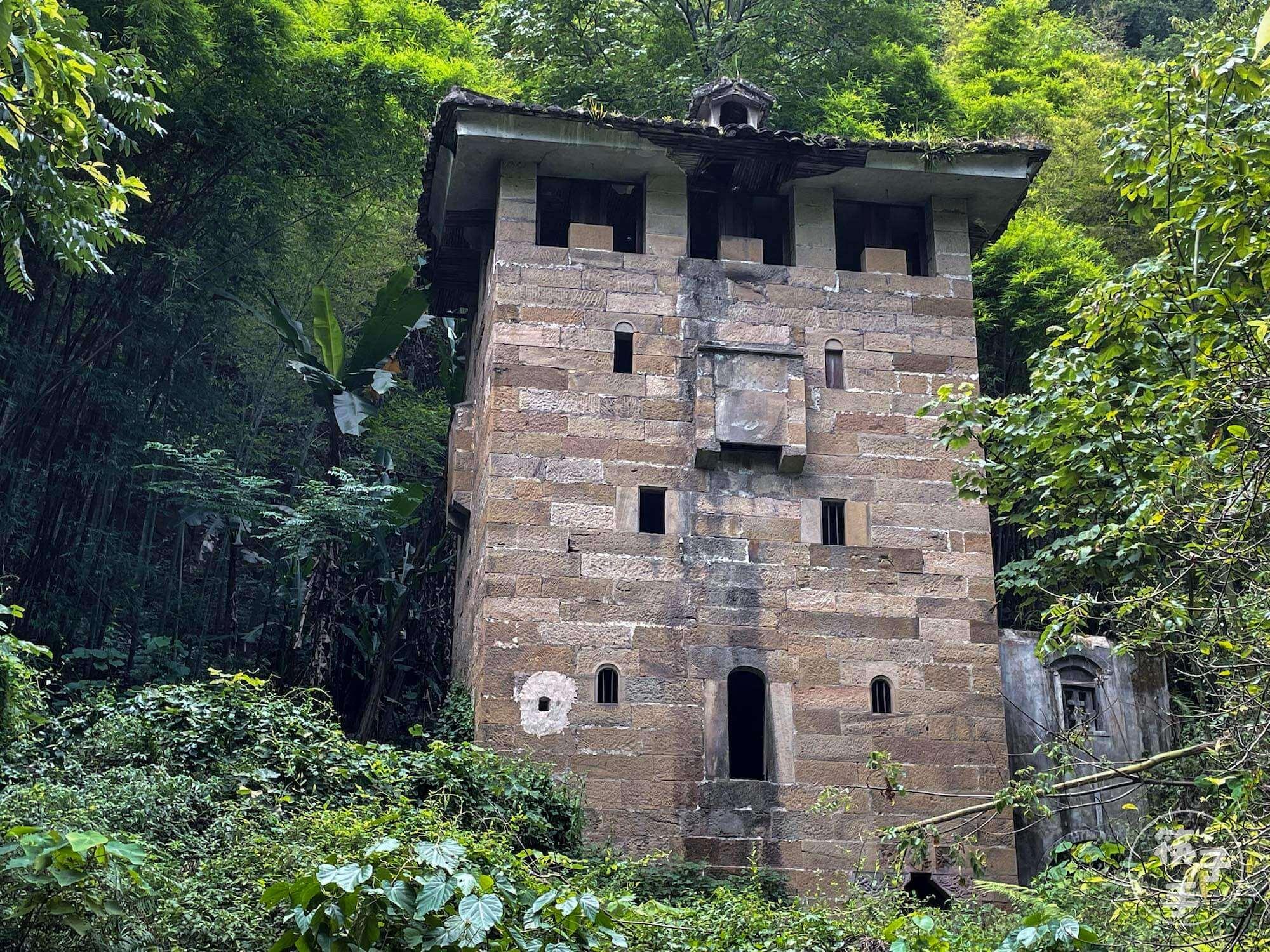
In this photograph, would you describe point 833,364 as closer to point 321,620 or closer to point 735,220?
point 735,220

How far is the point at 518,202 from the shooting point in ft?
47.2

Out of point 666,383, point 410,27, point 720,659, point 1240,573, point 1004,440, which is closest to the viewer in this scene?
point 1240,573

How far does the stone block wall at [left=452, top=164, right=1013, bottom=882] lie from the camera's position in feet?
41.8

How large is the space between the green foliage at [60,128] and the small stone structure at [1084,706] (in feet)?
28.2

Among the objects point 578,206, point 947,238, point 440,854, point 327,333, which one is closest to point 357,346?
point 327,333

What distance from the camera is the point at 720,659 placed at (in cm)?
1309

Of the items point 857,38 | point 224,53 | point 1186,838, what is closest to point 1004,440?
point 1186,838

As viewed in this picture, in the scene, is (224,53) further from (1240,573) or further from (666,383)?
(1240,573)

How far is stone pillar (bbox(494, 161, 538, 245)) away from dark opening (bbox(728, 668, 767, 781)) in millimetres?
4509

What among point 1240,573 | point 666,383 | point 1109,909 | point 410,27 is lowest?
point 1109,909

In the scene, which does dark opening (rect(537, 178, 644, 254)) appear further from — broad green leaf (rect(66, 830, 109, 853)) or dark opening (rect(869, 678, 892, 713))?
broad green leaf (rect(66, 830, 109, 853))

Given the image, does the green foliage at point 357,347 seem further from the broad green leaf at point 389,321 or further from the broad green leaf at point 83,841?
the broad green leaf at point 83,841

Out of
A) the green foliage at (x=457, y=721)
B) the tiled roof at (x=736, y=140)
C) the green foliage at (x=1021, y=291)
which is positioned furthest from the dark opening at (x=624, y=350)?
the green foliage at (x=1021, y=291)

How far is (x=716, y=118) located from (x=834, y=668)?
209 inches
